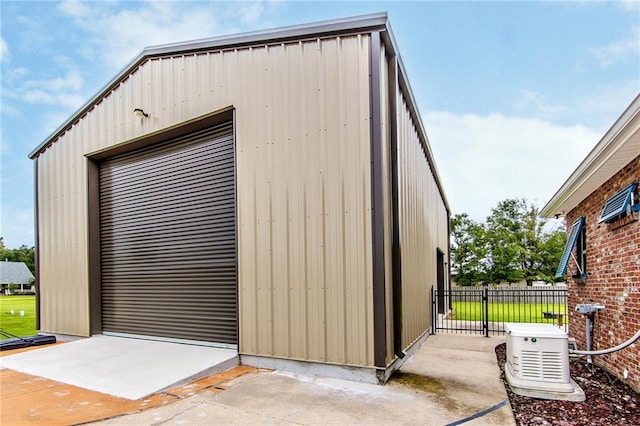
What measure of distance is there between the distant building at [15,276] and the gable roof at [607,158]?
51.3 metres

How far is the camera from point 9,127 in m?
17.4

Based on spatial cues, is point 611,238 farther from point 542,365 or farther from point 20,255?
point 20,255

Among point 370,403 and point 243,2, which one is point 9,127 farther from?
point 370,403

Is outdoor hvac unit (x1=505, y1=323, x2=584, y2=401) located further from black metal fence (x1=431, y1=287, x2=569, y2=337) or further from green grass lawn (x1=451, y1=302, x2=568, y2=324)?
green grass lawn (x1=451, y1=302, x2=568, y2=324)

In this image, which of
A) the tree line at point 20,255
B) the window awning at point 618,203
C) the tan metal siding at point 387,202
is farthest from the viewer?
the tree line at point 20,255

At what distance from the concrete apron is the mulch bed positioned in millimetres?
3788

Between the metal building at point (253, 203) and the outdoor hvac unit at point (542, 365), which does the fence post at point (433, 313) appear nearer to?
the metal building at point (253, 203)

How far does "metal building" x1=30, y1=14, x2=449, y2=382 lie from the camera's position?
512 cm

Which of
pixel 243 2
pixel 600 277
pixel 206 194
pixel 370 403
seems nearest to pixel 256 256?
pixel 206 194

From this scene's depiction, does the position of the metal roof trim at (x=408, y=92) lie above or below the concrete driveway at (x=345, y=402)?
above

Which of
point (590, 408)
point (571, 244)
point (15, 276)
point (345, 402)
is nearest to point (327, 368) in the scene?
point (345, 402)

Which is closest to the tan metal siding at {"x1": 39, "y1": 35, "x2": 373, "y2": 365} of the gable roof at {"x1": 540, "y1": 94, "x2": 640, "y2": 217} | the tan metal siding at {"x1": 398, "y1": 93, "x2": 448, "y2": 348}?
the tan metal siding at {"x1": 398, "y1": 93, "x2": 448, "y2": 348}

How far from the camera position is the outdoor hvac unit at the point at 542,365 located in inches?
171

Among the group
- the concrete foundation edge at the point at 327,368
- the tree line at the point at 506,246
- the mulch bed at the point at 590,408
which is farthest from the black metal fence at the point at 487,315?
the tree line at the point at 506,246
